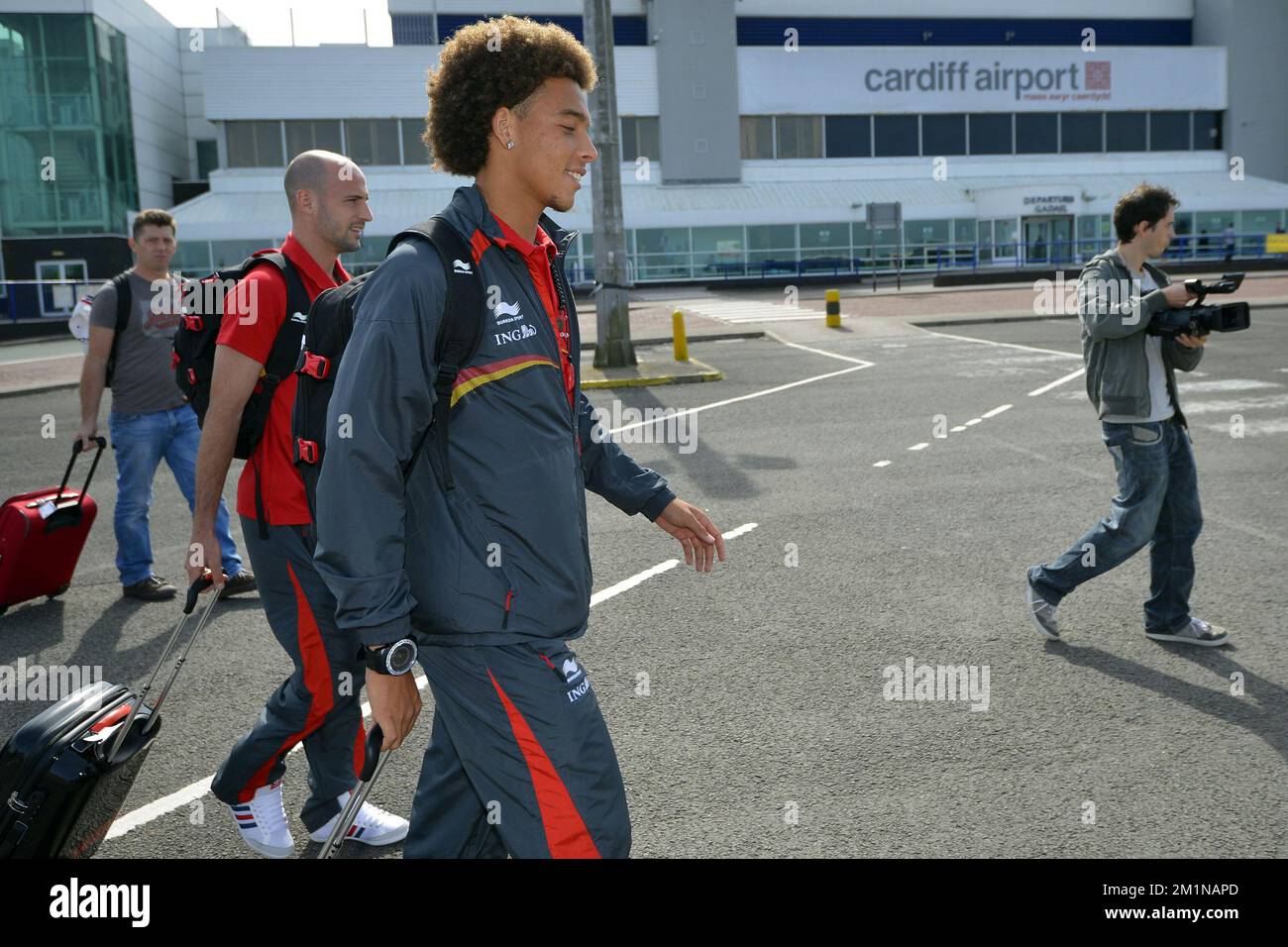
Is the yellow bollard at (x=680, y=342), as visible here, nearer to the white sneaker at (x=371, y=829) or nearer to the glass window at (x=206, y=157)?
the white sneaker at (x=371, y=829)

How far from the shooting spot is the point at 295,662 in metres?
3.43

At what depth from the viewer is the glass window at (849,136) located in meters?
52.8

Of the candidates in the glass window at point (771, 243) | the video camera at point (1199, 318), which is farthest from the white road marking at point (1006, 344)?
the glass window at point (771, 243)

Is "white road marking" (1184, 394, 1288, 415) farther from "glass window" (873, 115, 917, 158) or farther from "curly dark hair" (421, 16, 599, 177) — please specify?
"glass window" (873, 115, 917, 158)

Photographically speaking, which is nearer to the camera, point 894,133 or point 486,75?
point 486,75

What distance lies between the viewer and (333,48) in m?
47.7

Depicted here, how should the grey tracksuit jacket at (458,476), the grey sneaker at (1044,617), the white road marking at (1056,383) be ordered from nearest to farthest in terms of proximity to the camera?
the grey tracksuit jacket at (458,476) → the grey sneaker at (1044,617) → the white road marking at (1056,383)

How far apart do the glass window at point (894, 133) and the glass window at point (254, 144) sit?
25859 millimetres

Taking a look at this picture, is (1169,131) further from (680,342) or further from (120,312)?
(120,312)

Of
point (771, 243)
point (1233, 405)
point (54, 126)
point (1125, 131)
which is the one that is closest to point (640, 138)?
point (771, 243)

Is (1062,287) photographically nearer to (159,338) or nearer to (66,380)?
(66,380)

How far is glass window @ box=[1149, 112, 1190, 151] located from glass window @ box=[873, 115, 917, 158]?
11.9 m

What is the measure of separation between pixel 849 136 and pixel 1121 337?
5061 centimetres
